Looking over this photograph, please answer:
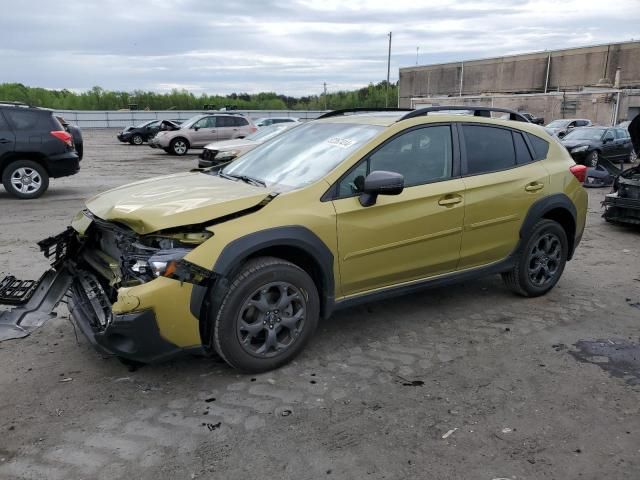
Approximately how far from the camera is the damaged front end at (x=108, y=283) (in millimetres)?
3215

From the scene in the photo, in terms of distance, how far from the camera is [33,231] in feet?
25.2

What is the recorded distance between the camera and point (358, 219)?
3818 mm

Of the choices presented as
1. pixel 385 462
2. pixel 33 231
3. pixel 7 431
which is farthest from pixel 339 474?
pixel 33 231

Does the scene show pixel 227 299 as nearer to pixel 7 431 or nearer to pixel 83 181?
pixel 7 431

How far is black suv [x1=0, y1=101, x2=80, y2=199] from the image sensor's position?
10141 millimetres

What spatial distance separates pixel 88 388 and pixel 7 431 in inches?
20.7

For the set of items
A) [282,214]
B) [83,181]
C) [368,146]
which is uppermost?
[368,146]

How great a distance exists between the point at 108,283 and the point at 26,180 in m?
8.09

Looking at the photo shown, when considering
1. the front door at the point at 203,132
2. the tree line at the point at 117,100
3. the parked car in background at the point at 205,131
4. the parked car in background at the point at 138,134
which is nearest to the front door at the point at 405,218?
the parked car in background at the point at 205,131

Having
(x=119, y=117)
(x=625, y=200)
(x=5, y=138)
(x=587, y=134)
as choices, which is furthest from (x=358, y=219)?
(x=119, y=117)

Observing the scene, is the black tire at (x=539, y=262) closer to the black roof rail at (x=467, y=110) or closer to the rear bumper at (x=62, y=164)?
the black roof rail at (x=467, y=110)

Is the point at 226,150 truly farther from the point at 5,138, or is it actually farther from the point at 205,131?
the point at 205,131

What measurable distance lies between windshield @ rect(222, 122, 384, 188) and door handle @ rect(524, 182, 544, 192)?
1.57m

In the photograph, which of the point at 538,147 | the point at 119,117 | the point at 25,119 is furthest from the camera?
the point at 119,117
